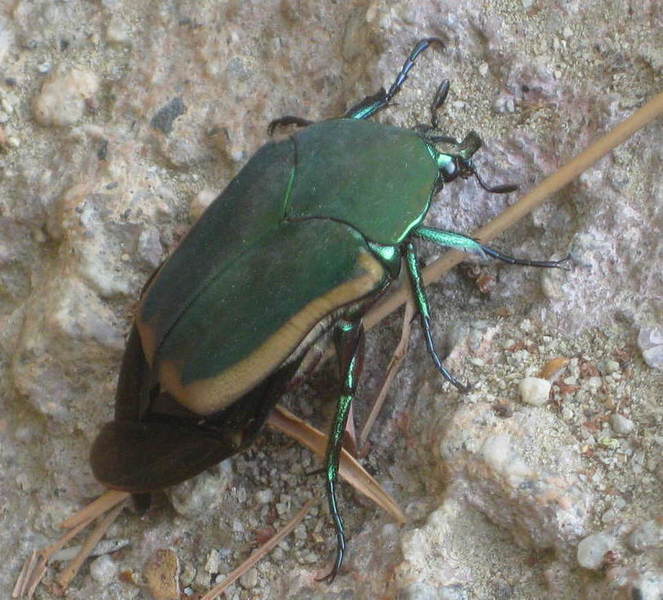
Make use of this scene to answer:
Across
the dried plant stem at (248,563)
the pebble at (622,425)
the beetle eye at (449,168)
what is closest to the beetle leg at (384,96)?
the beetle eye at (449,168)

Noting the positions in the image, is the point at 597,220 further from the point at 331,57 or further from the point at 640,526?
the point at 331,57

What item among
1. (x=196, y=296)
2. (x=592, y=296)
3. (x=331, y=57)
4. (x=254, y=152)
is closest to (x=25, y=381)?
(x=196, y=296)

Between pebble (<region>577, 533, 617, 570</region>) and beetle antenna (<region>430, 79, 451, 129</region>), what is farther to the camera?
beetle antenna (<region>430, 79, 451, 129</region>)

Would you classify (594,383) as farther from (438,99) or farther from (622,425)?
(438,99)

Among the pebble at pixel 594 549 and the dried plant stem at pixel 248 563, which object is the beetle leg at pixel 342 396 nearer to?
the dried plant stem at pixel 248 563

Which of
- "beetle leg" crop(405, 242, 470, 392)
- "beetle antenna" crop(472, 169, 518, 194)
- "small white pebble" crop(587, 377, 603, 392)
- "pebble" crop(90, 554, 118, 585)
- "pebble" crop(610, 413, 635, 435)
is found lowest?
"pebble" crop(90, 554, 118, 585)

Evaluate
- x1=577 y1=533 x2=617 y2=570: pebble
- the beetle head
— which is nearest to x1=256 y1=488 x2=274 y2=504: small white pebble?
x1=577 y1=533 x2=617 y2=570: pebble

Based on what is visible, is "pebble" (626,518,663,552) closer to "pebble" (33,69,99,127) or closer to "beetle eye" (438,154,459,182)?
"beetle eye" (438,154,459,182)
